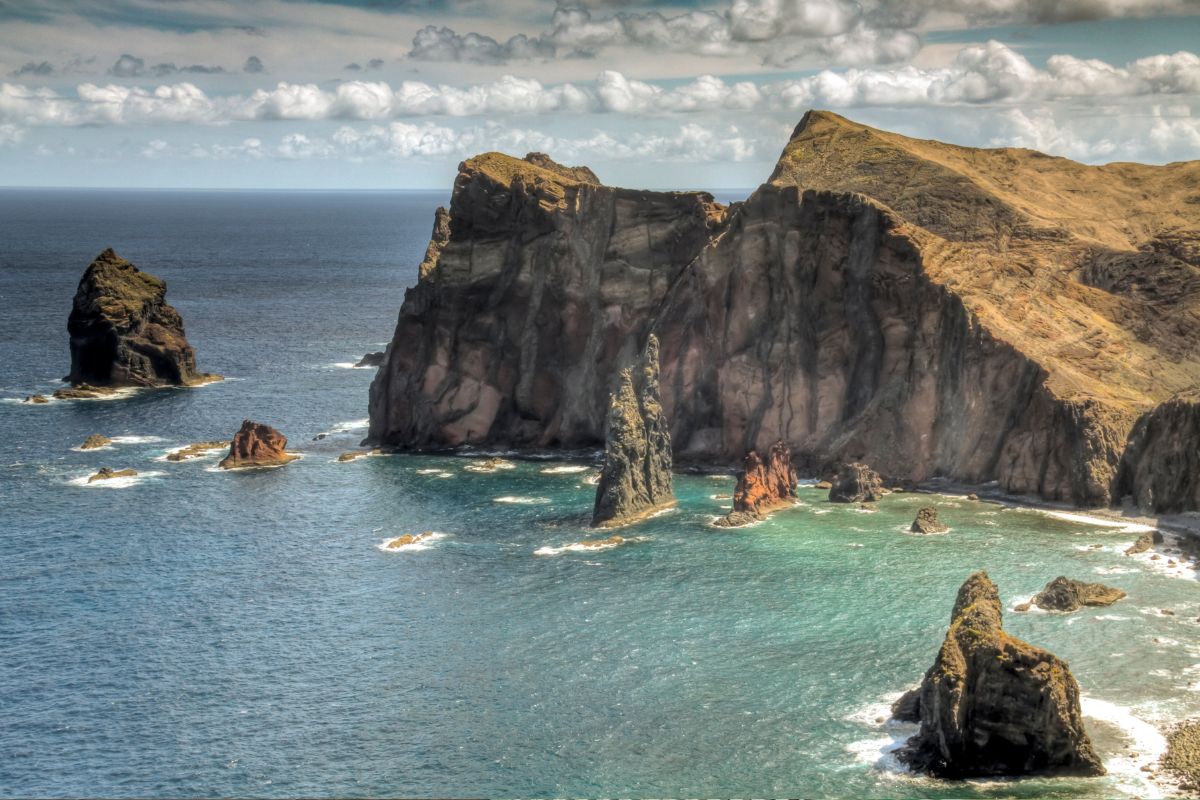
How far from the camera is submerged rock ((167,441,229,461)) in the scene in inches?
5920

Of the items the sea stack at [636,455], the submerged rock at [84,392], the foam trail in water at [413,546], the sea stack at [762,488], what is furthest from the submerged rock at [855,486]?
the submerged rock at [84,392]

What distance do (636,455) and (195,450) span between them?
5691 cm

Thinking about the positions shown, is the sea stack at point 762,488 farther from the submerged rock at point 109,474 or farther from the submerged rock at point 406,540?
the submerged rock at point 109,474

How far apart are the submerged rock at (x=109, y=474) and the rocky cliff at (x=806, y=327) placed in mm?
27297

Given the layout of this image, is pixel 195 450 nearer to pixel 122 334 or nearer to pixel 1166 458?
pixel 122 334

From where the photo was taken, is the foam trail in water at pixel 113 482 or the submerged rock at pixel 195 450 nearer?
the foam trail in water at pixel 113 482

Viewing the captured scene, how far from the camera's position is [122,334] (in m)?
189

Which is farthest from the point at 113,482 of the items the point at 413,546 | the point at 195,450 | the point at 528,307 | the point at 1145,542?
the point at 1145,542

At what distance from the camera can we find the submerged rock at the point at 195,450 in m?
150

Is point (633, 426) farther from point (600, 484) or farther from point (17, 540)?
point (17, 540)

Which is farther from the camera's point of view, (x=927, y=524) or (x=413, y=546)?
(x=413, y=546)

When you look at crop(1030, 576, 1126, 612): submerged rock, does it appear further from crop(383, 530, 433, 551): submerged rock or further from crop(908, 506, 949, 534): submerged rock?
crop(383, 530, 433, 551): submerged rock

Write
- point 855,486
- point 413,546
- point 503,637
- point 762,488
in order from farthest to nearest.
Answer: point 855,486 → point 762,488 → point 413,546 → point 503,637

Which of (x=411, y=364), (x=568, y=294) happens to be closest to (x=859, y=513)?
(x=568, y=294)
